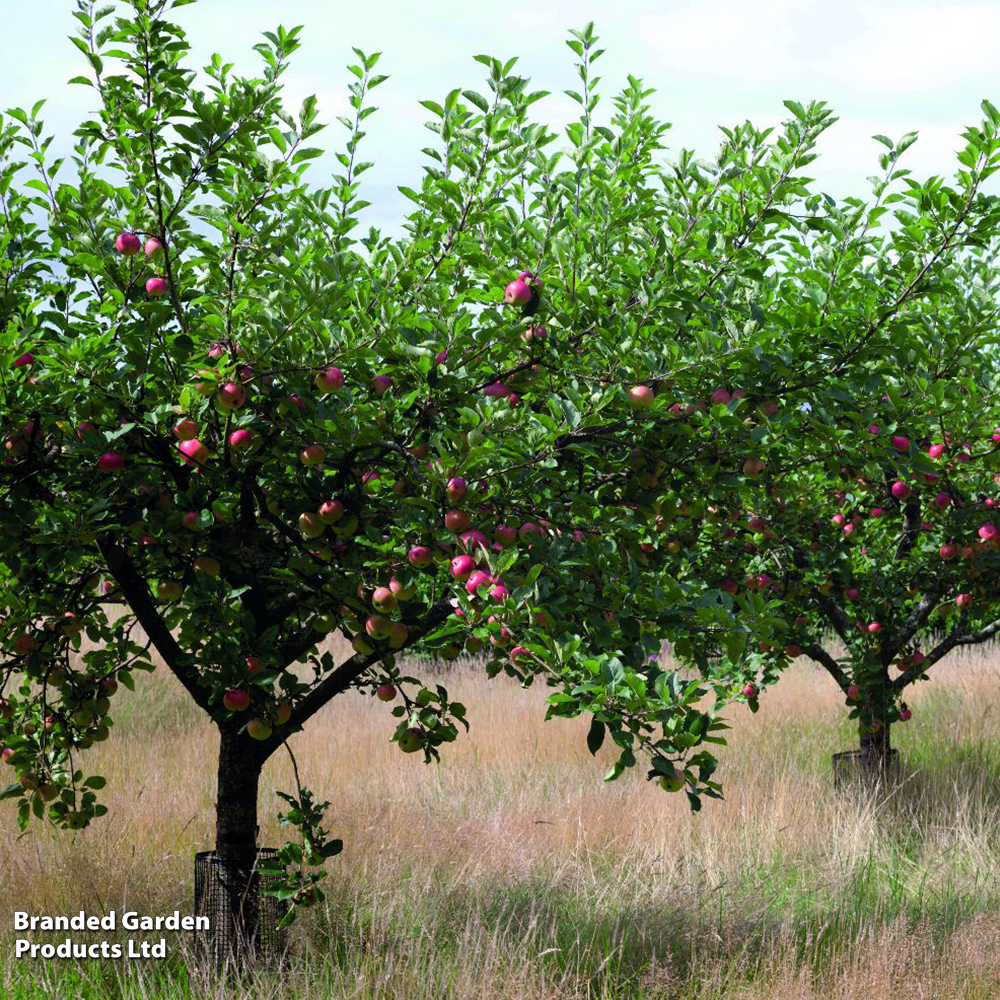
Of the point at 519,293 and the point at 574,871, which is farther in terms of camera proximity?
the point at 574,871

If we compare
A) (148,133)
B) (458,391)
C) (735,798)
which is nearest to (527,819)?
(735,798)

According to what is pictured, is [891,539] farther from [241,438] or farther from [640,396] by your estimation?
[241,438]

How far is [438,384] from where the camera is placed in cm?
295

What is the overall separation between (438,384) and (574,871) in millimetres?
3291

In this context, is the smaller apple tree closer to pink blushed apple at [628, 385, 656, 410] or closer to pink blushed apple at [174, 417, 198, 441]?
pink blushed apple at [628, 385, 656, 410]

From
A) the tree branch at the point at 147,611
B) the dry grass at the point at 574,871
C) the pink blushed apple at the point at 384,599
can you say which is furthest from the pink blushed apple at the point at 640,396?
the dry grass at the point at 574,871

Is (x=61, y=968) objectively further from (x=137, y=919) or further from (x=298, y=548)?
(x=298, y=548)

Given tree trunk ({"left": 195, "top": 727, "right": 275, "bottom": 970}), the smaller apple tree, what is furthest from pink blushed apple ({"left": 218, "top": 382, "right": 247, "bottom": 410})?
the smaller apple tree

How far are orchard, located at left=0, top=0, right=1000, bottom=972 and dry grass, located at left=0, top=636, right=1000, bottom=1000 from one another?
960 mm

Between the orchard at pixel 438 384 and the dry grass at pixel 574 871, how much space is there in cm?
96

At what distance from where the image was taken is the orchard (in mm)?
2838

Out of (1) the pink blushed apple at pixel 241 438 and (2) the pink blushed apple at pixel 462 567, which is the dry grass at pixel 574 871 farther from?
(1) the pink blushed apple at pixel 241 438

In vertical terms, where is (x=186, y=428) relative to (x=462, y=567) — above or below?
above

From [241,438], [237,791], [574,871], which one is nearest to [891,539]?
[574,871]
